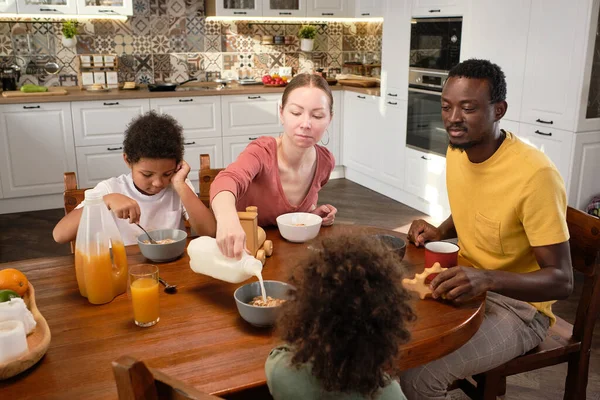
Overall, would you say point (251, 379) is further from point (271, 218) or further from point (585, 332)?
point (585, 332)

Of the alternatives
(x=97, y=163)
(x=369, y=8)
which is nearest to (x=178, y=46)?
(x=97, y=163)

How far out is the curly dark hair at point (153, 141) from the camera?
181 centimetres

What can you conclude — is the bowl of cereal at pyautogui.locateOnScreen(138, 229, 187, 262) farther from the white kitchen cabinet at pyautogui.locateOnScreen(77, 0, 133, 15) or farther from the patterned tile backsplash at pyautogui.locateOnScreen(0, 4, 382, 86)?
the patterned tile backsplash at pyautogui.locateOnScreen(0, 4, 382, 86)

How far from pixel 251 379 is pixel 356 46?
16.6 feet

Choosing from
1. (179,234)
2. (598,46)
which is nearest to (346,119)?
(598,46)

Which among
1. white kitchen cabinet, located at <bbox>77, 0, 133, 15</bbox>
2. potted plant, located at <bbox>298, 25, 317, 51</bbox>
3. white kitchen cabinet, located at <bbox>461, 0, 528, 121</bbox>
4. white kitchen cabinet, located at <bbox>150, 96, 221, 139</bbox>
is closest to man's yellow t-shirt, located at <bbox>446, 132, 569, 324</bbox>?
white kitchen cabinet, located at <bbox>461, 0, 528, 121</bbox>

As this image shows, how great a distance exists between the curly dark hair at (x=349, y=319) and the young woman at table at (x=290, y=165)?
77 cm

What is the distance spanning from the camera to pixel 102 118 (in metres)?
4.54

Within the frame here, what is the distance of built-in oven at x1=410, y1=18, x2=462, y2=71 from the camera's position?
3.94m

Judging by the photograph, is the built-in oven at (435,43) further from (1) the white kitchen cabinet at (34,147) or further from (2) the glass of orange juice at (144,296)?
(2) the glass of orange juice at (144,296)

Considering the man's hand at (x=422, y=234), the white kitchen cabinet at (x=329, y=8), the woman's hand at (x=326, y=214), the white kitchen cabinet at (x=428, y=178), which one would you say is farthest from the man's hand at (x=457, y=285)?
the white kitchen cabinet at (x=329, y=8)

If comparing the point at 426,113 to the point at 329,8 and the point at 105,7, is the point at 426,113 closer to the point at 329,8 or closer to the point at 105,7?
the point at 329,8

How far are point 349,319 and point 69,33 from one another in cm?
463

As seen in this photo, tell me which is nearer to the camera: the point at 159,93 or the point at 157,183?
the point at 157,183
